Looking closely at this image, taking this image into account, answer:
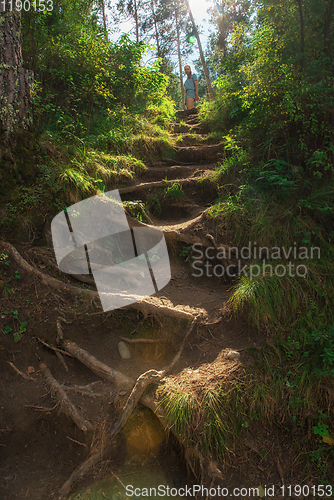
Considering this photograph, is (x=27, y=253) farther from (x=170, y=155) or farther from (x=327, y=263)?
(x=170, y=155)

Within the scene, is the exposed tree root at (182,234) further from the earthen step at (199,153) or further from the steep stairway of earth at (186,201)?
the earthen step at (199,153)

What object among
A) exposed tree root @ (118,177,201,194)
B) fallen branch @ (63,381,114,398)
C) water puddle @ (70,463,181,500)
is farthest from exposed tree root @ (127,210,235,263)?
water puddle @ (70,463,181,500)

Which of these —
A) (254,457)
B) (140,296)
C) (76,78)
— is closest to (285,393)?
(254,457)

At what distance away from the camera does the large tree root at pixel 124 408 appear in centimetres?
227

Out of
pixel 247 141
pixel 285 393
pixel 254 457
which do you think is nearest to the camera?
pixel 254 457

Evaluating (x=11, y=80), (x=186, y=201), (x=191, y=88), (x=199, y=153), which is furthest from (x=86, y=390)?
(x=191, y=88)

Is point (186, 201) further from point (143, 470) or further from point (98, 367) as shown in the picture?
point (143, 470)

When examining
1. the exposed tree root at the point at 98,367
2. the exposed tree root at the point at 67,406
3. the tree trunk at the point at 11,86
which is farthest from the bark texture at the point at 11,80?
the exposed tree root at the point at 67,406

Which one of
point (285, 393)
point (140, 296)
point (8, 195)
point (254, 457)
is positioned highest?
point (8, 195)

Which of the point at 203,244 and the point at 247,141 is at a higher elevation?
the point at 247,141

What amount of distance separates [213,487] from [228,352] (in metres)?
1.09

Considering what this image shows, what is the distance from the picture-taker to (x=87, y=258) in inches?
142

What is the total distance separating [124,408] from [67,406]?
502 mm

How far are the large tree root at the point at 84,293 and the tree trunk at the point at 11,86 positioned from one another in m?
1.23
